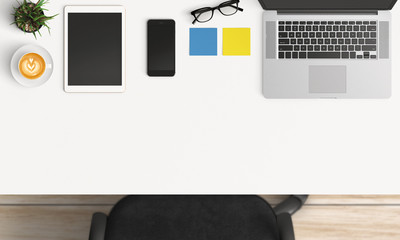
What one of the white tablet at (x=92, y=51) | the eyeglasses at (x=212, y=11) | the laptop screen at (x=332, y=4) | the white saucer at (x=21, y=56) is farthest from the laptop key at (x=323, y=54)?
the white saucer at (x=21, y=56)

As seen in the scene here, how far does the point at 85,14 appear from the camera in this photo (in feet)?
3.24

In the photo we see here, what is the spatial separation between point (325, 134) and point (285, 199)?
1.50ft

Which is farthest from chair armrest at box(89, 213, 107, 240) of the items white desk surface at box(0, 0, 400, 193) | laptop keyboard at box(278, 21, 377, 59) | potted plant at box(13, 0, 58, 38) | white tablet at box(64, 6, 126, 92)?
laptop keyboard at box(278, 21, 377, 59)

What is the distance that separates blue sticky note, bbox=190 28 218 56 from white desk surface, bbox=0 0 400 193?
0.02 meters

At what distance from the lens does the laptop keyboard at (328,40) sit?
98cm

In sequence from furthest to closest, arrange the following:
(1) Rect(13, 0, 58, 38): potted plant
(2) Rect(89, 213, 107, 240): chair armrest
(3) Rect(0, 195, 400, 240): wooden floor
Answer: (3) Rect(0, 195, 400, 240): wooden floor
(2) Rect(89, 213, 107, 240): chair armrest
(1) Rect(13, 0, 58, 38): potted plant

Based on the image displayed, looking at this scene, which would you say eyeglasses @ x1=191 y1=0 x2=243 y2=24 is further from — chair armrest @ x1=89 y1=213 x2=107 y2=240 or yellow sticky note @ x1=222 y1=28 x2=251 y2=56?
chair armrest @ x1=89 y1=213 x2=107 y2=240

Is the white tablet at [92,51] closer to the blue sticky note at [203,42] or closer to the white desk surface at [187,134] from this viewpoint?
the white desk surface at [187,134]

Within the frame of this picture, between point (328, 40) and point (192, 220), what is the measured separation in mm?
681

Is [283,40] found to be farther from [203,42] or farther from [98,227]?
[98,227]

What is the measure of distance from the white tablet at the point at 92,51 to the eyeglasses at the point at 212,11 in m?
0.23

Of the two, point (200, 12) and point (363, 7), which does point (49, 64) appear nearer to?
point (200, 12)

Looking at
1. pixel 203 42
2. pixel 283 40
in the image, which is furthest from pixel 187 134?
pixel 283 40

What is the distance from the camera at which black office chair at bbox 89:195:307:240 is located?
110cm
